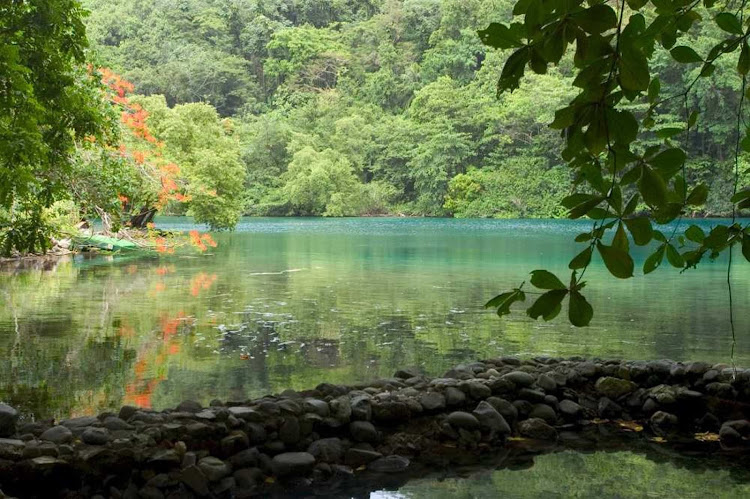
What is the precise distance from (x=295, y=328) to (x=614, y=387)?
414 centimetres

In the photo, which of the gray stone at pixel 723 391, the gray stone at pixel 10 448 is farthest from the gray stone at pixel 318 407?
the gray stone at pixel 723 391

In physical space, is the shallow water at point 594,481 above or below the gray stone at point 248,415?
below

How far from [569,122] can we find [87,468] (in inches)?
134

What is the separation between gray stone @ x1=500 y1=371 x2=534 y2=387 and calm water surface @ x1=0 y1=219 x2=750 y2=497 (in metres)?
0.75

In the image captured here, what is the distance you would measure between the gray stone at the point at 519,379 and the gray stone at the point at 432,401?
0.60 metres

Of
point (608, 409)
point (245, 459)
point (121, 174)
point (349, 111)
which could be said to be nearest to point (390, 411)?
point (245, 459)

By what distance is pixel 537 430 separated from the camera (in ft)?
16.4

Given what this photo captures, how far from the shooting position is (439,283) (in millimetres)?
13453

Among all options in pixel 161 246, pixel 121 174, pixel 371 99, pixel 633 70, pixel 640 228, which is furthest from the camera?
pixel 371 99

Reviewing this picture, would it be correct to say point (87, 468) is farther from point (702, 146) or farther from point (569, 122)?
point (702, 146)

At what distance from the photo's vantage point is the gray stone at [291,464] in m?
4.18

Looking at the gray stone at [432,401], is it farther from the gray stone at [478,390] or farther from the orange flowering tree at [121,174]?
the orange flowering tree at [121,174]

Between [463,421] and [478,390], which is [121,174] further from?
[463,421]

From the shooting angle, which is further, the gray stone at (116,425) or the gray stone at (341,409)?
the gray stone at (341,409)
